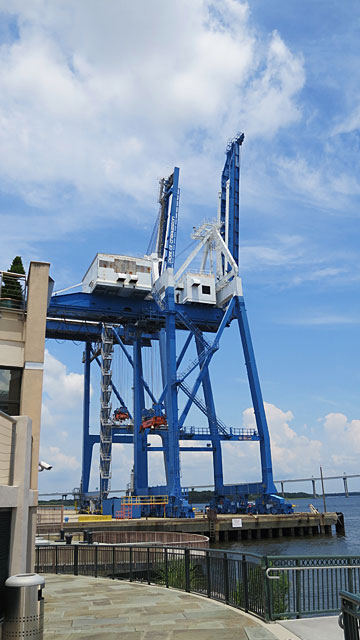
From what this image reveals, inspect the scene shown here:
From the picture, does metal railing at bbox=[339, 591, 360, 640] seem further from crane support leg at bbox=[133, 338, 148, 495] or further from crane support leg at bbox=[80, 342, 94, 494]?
crane support leg at bbox=[80, 342, 94, 494]

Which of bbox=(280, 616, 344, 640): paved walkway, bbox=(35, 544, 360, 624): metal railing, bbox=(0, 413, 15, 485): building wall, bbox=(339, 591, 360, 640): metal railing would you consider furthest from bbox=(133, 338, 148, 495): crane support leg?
bbox=(339, 591, 360, 640): metal railing

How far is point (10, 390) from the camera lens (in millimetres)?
15766

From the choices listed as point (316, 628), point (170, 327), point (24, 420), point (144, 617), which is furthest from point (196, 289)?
point (316, 628)

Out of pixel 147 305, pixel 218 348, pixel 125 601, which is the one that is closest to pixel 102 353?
pixel 147 305

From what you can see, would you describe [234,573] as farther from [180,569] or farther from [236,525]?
[236,525]

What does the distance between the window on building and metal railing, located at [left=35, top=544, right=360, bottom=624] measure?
16.9 ft

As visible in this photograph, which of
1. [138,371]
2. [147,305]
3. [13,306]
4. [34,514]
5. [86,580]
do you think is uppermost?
[147,305]

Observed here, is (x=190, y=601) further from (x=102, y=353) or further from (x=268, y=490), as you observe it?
(x=102, y=353)

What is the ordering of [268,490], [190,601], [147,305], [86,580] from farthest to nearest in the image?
[147,305] → [268,490] → [86,580] → [190,601]

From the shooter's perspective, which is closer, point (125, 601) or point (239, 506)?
point (125, 601)

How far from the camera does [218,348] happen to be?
2030 inches

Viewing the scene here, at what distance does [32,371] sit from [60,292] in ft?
121

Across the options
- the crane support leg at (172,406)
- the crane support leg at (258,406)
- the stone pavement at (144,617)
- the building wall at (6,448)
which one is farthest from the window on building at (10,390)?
the crane support leg at (258,406)

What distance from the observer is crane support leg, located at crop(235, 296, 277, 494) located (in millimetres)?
50625
